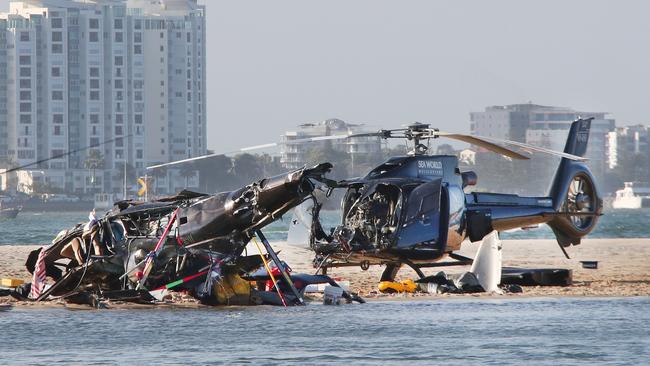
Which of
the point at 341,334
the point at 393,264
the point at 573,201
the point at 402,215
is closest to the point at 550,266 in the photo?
the point at 573,201

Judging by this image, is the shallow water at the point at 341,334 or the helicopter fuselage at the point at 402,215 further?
the helicopter fuselage at the point at 402,215

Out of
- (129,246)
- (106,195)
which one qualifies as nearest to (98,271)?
(129,246)

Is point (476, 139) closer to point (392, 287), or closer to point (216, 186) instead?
point (392, 287)

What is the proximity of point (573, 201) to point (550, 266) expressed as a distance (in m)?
9.48

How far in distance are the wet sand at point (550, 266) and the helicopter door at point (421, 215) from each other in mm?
2350

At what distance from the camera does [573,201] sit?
3203 cm

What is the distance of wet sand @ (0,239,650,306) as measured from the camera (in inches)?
1188

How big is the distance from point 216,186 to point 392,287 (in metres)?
169

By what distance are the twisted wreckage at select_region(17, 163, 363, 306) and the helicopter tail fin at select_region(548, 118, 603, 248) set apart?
7668mm

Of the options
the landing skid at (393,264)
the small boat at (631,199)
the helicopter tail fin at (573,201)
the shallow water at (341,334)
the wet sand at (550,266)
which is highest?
the helicopter tail fin at (573,201)

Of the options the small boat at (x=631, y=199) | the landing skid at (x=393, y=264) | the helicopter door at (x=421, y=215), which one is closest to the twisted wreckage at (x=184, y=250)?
the landing skid at (x=393, y=264)

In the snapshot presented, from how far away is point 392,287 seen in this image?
29344 mm

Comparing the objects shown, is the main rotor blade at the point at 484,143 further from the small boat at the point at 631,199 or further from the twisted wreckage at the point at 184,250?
the small boat at the point at 631,199

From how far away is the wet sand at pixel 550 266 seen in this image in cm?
3019
